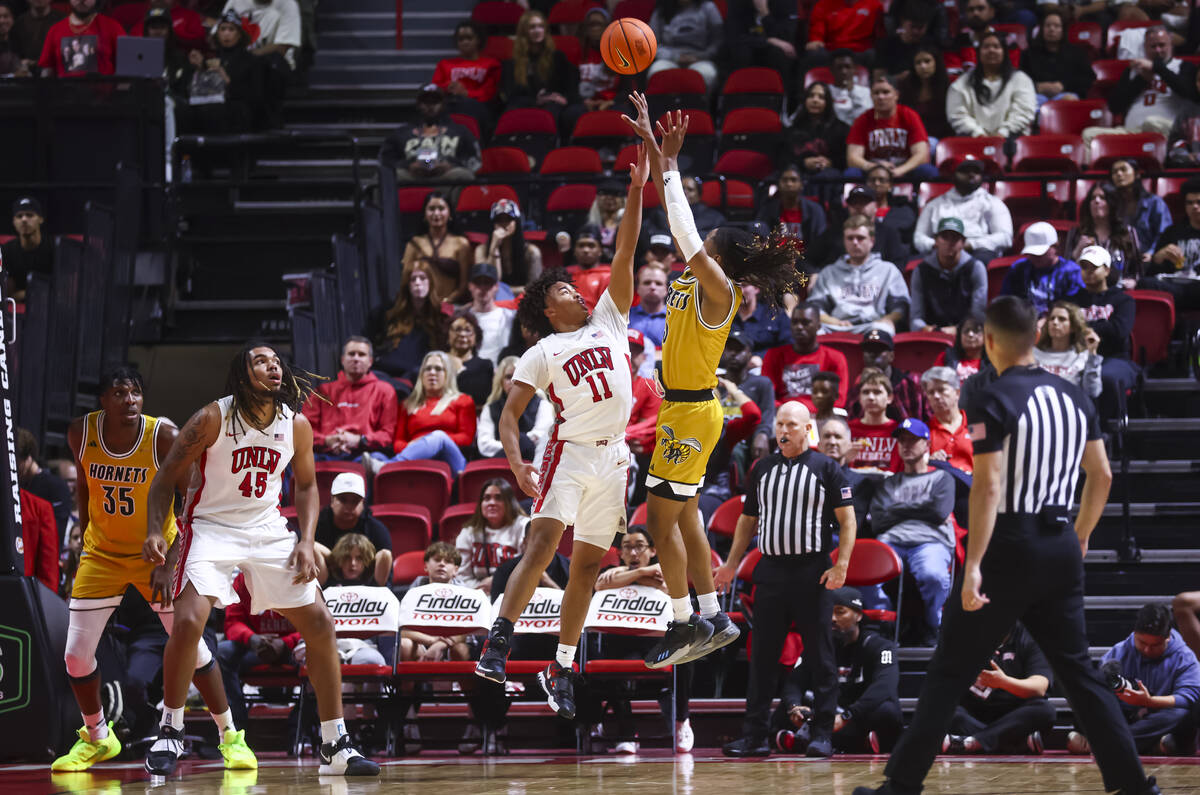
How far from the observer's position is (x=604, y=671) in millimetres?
8469

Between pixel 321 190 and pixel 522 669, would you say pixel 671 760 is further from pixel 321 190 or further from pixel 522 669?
pixel 321 190

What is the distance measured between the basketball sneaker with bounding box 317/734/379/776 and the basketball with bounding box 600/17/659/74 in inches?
145

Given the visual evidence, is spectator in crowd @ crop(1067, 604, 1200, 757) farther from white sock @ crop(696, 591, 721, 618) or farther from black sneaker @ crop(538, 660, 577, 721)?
black sneaker @ crop(538, 660, 577, 721)

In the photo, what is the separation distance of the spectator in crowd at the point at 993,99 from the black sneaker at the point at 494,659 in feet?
29.4

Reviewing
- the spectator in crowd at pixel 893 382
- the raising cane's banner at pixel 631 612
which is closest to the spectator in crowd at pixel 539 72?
the spectator in crowd at pixel 893 382

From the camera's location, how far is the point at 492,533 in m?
9.91

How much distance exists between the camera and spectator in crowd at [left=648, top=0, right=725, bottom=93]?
15.9 m

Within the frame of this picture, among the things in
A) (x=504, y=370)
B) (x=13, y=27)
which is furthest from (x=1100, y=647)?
(x=13, y=27)

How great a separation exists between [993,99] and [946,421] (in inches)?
192

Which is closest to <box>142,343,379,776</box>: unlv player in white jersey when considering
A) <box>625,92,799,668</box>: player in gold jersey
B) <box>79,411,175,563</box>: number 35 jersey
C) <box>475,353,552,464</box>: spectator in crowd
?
<box>79,411,175,563</box>: number 35 jersey

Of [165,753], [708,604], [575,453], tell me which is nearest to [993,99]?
[708,604]

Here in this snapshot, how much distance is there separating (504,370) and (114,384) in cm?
369

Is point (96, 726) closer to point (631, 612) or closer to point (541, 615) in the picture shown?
point (541, 615)

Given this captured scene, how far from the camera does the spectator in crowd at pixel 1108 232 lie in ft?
38.5
